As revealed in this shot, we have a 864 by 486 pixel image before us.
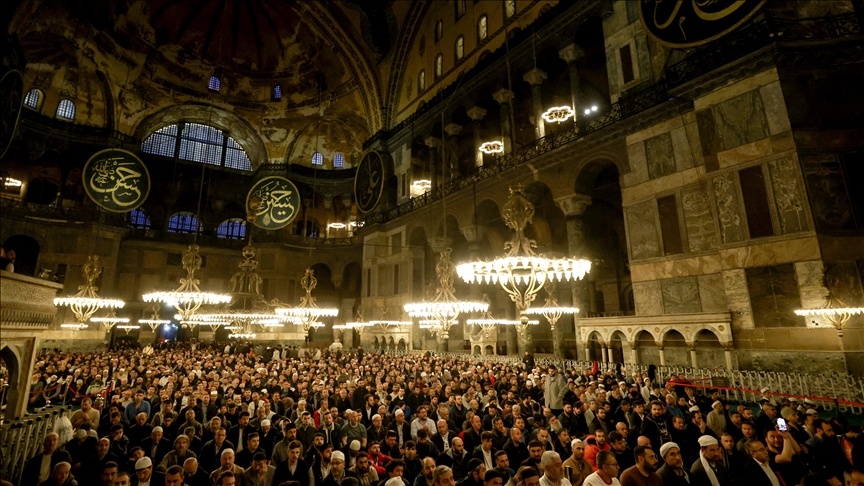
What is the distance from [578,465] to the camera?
3.34 meters

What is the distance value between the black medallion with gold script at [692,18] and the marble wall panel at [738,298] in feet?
13.9

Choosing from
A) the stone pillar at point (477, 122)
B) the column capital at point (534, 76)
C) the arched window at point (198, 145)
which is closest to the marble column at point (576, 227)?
the column capital at point (534, 76)

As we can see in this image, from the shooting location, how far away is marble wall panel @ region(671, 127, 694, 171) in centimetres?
879

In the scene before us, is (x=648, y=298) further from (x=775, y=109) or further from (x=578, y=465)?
(x=578, y=465)

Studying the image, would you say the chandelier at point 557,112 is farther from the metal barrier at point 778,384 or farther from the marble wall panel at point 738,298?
the metal barrier at point 778,384

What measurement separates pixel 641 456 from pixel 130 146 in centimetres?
2237

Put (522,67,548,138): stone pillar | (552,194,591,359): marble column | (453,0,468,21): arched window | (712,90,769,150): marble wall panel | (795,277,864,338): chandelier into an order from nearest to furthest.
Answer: (795,277,864,338): chandelier, (712,90,769,150): marble wall panel, (552,194,591,359): marble column, (522,67,548,138): stone pillar, (453,0,468,21): arched window

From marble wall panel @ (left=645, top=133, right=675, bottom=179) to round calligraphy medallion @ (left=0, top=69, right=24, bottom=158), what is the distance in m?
14.2

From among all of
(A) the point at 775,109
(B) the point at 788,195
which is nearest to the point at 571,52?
(A) the point at 775,109

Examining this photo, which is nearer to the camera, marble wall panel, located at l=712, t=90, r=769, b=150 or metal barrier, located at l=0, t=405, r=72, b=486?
metal barrier, located at l=0, t=405, r=72, b=486

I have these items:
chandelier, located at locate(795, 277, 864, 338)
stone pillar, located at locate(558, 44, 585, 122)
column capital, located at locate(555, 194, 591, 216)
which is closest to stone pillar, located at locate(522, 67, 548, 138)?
stone pillar, located at locate(558, 44, 585, 122)

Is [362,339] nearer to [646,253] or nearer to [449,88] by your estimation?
[449,88]

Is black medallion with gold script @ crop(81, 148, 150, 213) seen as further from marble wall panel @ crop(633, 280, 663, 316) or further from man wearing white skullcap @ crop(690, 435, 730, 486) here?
man wearing white skullcap @ crop(690, 435, 730, 486)

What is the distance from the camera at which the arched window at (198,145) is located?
2106cm
